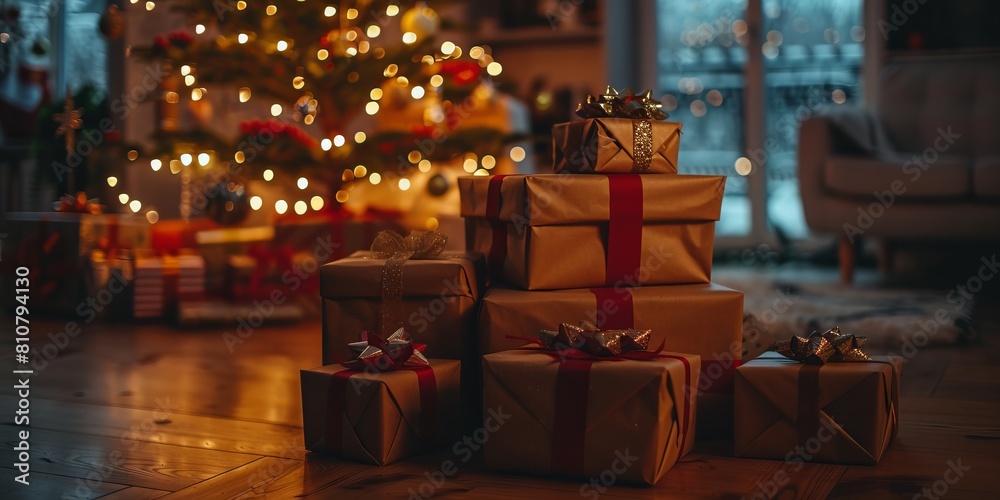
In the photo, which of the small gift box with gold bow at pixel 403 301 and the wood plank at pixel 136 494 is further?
the small gift box with gold bow at pixel 403 301

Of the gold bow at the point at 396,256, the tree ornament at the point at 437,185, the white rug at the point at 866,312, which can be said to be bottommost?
the white rug at the point at 866,312

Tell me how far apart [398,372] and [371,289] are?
0.20m

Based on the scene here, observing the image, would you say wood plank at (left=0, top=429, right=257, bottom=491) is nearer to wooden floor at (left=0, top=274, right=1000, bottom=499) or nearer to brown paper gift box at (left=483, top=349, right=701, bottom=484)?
wooden floor at (left=0, top=274, right=1000, bottom=499)

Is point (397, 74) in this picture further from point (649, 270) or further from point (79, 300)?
point (649, 270)

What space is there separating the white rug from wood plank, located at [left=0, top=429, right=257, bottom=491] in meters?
1.19

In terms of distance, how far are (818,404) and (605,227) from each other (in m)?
0.40

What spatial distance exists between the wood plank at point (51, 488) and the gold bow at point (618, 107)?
2.77 feet

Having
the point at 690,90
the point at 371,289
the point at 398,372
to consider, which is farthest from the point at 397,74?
the point at 690,90

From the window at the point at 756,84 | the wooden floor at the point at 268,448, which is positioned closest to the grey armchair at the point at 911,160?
the window at the point at 756,84

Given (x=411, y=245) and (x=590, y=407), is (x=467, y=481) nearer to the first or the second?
(x=590, y=407)

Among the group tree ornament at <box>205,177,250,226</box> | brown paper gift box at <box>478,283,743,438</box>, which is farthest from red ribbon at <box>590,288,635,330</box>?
tree ornament at <box>205,177,250,226</box>

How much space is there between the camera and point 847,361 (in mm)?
1225

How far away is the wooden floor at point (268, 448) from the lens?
Result: 3.60 ft

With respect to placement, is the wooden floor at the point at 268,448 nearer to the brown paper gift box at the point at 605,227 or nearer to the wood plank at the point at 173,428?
the wood plank at the point at 173,428
